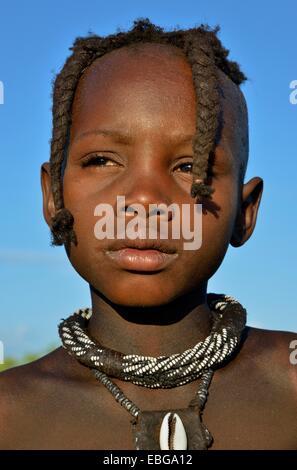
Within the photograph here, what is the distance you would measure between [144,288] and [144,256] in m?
0.13

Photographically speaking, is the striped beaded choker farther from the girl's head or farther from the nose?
the nose

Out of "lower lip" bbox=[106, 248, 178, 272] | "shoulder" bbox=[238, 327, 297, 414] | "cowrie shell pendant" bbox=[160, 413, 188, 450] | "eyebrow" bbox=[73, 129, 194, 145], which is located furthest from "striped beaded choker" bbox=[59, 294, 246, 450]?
"eyebrow" bbox=[73, 129, 194, 145]

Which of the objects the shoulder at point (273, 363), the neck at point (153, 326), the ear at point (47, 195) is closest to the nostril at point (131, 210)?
the neck at point (153, 326)

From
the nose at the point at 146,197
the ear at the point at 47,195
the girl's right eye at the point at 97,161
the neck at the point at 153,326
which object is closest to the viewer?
the nose at the point at 146,197

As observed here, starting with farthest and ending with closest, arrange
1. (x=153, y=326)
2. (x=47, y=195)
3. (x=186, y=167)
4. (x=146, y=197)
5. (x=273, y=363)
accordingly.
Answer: (x=47, y=195) → (x=273, y=363) → (x=153, y=326) → (x=186, y=167) → (x=146, y=197)

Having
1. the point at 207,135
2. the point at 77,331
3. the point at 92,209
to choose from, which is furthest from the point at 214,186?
the point at 77,331

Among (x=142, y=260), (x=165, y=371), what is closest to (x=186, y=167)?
(x=142, y=260)

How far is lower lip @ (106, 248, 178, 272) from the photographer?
336 cm

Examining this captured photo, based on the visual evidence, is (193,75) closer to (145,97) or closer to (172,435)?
(145,97)

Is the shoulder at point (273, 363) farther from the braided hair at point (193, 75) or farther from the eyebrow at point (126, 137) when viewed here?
the eyebrow at point (126, 137)

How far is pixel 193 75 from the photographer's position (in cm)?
360

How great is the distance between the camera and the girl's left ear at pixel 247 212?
3898 mm

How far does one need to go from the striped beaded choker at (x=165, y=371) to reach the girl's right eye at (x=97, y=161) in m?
0.73

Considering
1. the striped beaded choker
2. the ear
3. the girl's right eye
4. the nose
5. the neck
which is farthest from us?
the ear
